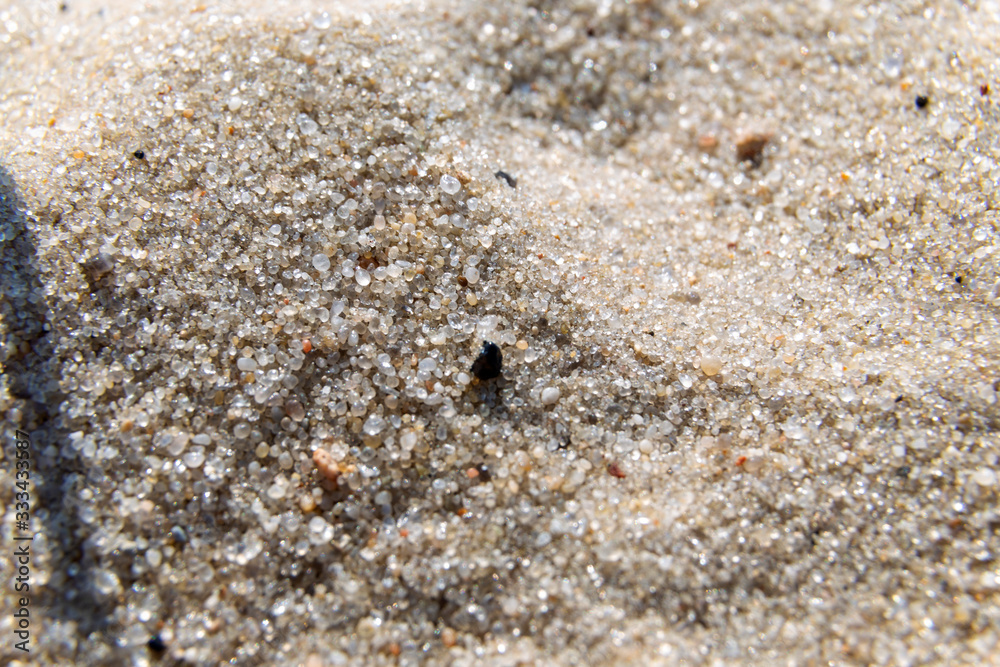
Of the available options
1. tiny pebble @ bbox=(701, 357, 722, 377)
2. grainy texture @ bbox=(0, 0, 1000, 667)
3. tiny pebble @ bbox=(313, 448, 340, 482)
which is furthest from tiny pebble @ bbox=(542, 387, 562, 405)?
tiny pebble @ bbox=(313, 448, 340, 482)

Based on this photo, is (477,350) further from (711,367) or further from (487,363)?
(711,367)

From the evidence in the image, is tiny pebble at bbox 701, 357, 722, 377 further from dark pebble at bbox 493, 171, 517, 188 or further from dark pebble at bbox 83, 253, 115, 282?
dark pebble at bbox 83, 253, 115, 282

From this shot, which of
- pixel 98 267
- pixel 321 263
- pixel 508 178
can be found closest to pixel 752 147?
pixel 508 178

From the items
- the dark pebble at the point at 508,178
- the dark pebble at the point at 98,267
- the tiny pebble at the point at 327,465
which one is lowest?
the tiny pebble at the point at 327,465

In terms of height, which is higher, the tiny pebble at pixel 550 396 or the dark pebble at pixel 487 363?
the dark pebble at pixel 487 363

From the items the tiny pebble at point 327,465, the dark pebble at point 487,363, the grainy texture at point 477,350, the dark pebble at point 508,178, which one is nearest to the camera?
the grainy texture at point 477,350

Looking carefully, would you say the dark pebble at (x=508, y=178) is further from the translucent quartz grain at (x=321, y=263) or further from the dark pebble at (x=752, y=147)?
the dark pebble at (x=752, y=147)

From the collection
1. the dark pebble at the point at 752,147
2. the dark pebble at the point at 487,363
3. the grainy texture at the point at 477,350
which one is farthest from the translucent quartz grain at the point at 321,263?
the dark pebble at the point at 752,147
